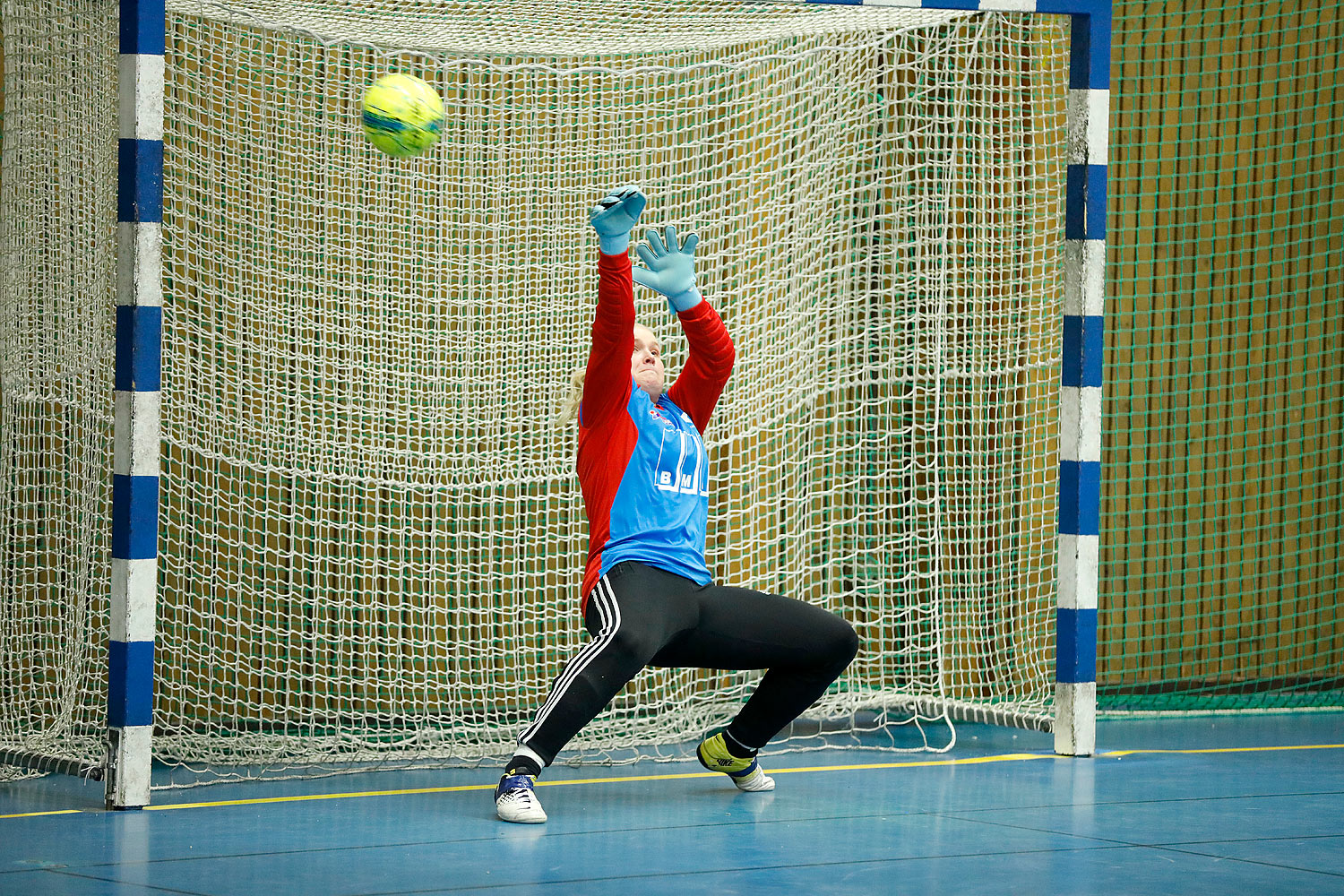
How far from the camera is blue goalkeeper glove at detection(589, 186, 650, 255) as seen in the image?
205 inches

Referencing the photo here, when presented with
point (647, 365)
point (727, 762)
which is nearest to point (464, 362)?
point (647, 365)

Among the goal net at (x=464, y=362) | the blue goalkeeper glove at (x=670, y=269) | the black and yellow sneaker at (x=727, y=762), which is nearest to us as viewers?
the blue goalkeeper glove at (x=670, y=269)

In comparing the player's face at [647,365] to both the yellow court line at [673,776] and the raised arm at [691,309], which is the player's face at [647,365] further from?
the yellow court line at [673,776]

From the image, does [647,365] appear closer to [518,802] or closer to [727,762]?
[727,762]

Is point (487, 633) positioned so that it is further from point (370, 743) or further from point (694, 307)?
point (694, 307)

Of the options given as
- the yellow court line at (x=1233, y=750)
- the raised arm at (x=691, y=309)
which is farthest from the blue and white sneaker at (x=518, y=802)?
the yellow court line at (x=1233, y=750)

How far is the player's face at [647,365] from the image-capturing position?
5.63m

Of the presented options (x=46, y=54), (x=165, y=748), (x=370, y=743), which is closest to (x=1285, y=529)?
(x=370, y=743)

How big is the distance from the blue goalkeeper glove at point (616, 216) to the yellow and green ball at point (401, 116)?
0.54 meters

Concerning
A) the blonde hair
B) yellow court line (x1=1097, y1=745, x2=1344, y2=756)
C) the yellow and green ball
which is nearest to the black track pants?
the blonde hair

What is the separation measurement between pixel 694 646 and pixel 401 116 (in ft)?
5.92

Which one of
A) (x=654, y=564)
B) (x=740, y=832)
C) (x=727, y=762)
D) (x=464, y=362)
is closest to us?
(x=740, y=832)

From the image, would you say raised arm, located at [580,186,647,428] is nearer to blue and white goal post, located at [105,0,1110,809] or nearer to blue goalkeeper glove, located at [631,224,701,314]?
blue goalkeeper glove, located at [631,224,701,314]

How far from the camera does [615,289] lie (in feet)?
17.1
